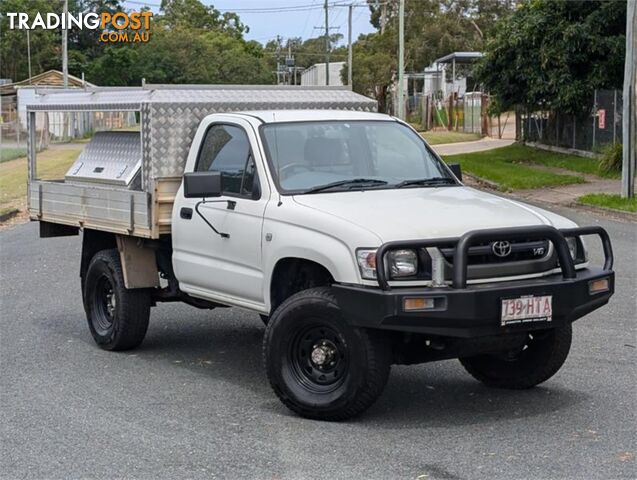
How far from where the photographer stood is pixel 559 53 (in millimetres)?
31828

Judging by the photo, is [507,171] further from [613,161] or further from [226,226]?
[226,226]

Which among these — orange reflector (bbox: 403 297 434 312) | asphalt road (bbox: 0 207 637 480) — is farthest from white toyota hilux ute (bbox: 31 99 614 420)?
asphalt road (bbox: 0 207 637 480)

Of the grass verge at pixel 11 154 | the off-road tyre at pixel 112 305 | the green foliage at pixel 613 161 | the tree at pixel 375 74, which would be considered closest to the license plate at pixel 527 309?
the off-road tyre at pixel 112 305

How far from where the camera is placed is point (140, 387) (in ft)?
26.4

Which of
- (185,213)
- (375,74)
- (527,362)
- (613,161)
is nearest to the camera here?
(527,362)

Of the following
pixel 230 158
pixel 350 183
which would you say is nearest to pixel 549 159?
pixel 230 158

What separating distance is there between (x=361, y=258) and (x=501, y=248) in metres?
0.87

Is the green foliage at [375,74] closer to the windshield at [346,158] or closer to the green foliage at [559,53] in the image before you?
the green foliage at [559,53]

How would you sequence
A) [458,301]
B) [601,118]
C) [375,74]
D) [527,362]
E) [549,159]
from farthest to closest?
[375,74] → [549,159] → [601,118] → [527,362] → [458,301]

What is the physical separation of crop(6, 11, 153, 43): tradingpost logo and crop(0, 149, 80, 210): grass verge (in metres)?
44.5

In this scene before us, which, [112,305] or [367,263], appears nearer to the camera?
[367,263]

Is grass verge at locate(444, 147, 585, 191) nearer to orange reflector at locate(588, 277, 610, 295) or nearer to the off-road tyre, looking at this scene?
the off-road tyre

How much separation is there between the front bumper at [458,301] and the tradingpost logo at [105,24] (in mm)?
77216

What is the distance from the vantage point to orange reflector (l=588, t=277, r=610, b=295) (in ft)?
23.2
